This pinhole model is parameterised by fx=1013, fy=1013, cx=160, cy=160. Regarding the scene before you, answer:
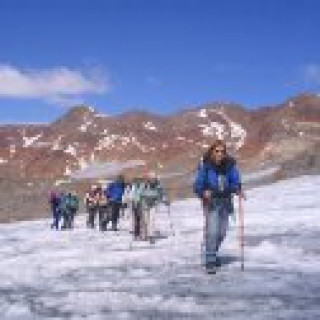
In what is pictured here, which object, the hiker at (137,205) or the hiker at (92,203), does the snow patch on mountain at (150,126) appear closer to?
the hiker at (92,203)

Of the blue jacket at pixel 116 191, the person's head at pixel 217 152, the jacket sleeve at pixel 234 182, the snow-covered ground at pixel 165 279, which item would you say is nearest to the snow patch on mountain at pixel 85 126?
the blue jacket at pixel 116 191

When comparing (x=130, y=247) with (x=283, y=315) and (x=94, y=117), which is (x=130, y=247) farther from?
(x=94, y=117)

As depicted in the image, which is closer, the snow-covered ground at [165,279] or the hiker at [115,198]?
the snow-covered ground at [165,279]

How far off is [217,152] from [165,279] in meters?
2.13

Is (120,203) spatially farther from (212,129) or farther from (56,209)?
(212,129)

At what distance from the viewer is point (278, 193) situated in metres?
45.7

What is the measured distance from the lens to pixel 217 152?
51.7 feet

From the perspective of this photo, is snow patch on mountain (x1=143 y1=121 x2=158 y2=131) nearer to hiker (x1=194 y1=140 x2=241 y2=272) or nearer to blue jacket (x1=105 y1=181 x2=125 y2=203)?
blue jacket (x1=105 y1=181 x2=125 y2=203)

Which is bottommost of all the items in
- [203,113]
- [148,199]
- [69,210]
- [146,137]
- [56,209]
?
[148,199]

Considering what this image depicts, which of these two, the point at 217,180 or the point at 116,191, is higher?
the point at 116,191

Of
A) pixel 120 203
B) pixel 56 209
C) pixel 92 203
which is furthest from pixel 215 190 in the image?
pixel 56 209

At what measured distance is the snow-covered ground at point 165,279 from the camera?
12.8 m

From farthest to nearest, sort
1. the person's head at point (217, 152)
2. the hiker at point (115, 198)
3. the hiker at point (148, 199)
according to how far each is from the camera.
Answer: the hiker at point (115, 198)
the hiker at point (148, 199)
the person's head at point (217, 152)

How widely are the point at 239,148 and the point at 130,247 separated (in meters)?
141
